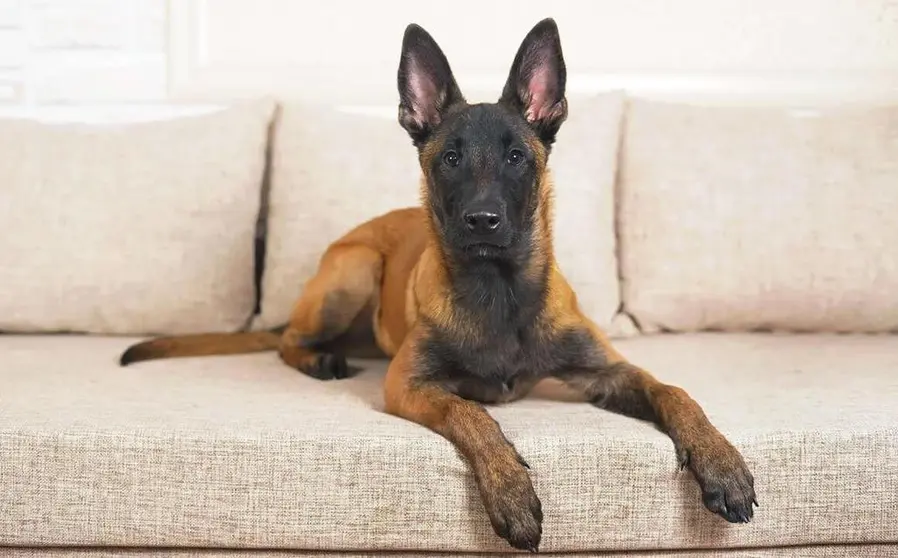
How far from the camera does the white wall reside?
3295 mm

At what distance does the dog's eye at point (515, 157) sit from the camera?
6.95 feet

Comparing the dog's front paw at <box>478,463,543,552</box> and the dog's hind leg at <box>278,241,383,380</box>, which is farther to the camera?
the dog's hind leg at <box>278,241,383,380</box>

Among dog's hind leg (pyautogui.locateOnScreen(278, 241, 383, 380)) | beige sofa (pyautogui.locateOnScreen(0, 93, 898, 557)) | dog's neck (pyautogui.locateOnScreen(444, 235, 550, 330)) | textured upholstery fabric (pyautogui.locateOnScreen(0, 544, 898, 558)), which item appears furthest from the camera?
dog's hind leg (pyautogui.locateOnScreen(278, 241, 383, 380))

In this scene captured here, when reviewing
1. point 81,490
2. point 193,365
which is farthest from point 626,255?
point 81,490

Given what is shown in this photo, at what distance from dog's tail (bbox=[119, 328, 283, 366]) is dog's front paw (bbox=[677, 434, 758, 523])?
56.1 inches

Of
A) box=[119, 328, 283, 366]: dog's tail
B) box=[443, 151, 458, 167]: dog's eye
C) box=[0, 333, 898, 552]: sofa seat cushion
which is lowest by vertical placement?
box=[119, 328, 283, 366]: dog's tail

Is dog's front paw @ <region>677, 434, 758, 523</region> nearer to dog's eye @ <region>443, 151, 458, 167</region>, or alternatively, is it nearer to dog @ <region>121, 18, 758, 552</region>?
dog @ <region>121, 18, 758, 552</region>

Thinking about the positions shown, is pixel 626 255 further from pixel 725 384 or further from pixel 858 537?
pixel 858 537

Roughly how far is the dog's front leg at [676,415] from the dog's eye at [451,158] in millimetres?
505

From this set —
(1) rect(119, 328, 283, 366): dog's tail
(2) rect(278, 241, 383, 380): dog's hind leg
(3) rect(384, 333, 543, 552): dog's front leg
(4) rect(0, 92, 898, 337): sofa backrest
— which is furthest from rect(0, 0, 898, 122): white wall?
(3) rect(384, 333, 543, 552): dog's front leg

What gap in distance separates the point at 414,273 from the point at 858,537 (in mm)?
1223

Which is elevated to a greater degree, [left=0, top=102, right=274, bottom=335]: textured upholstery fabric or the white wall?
the white wall

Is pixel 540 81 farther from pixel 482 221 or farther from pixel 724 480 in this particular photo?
pixel 724 480

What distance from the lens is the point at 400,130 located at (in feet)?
9.55
